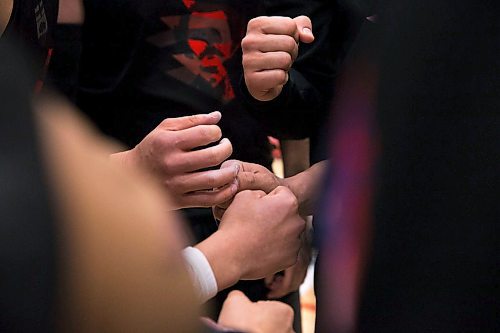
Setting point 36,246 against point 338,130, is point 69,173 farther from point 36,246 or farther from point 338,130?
point 338,130

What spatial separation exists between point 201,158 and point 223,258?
0.16 m

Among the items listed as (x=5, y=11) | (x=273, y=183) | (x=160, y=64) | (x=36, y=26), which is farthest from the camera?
(x=160, y=64)

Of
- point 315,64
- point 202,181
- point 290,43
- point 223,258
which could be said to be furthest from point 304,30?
point 223,258

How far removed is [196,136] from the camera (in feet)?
2.70

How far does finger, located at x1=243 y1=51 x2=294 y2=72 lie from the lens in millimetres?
886

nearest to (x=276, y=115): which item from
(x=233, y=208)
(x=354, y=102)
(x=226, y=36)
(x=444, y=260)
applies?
(x=226, y=36)

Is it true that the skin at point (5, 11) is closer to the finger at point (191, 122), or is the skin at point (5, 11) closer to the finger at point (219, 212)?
the finger at point (191, 122)

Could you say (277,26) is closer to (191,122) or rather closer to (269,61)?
(269,61)

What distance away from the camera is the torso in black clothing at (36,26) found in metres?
0.73

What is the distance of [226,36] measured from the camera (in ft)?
3.45

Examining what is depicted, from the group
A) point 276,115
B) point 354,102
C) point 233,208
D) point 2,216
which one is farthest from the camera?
point 276,115

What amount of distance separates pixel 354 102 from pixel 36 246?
0.31 meters

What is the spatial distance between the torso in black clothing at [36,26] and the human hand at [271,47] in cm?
26

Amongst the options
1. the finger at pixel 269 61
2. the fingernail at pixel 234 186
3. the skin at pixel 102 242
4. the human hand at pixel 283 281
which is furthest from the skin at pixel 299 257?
the skin at pixel 102 242
